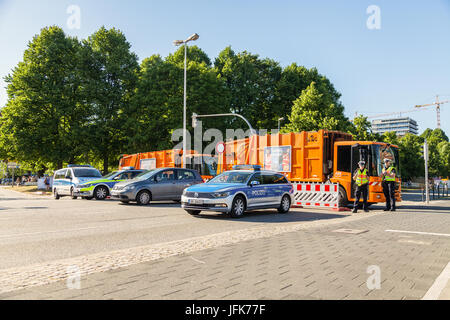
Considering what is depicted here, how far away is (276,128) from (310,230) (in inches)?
1665

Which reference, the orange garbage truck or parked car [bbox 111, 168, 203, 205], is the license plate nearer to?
parked car [bbox 111, 168, 203, 205]

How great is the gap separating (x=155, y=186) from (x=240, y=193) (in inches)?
233

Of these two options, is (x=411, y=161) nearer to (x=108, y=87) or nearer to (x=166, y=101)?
(x=166, y=101)

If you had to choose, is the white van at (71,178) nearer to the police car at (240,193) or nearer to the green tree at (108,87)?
the police car at (240,193)

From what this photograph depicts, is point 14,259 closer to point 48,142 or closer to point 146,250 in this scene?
point 146,250

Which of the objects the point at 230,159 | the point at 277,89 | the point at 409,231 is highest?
the point at 277,89

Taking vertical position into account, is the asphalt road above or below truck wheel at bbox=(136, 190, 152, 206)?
below

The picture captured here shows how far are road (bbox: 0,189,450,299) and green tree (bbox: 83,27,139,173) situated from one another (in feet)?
99.2

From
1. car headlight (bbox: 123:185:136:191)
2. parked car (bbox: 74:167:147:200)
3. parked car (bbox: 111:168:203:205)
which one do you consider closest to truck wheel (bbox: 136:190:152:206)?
parked car (bbox: 111:168:203:205)

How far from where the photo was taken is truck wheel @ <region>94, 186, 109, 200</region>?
19.0 meters

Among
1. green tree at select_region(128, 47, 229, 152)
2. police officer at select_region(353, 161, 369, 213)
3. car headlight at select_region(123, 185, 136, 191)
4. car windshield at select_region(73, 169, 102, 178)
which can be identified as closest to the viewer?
police officer at select_region(353, 161, 369, 213)

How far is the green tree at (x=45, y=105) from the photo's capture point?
3575 cm

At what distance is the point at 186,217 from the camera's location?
11570 millimetres
